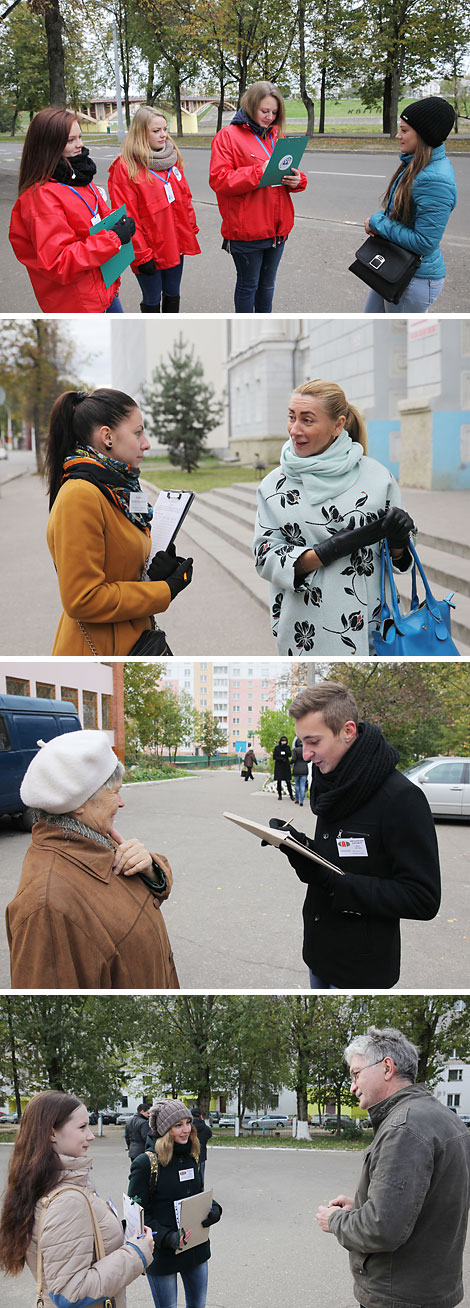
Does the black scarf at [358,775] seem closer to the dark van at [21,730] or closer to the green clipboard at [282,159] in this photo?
the dark van at [21,730]

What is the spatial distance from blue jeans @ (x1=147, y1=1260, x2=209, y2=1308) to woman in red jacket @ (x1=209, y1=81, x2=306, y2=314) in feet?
15.2

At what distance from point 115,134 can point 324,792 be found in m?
7.14

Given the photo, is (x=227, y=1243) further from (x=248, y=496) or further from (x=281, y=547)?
(x=248, y=496)

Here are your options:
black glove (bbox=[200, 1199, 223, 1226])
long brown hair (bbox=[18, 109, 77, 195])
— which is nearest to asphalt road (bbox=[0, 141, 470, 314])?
long brown hair (bbox=[18, 109, 77, 195])

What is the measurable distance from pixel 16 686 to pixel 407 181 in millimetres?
2697

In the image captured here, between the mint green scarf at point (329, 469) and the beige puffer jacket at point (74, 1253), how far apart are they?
195cm

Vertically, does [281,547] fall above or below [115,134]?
below

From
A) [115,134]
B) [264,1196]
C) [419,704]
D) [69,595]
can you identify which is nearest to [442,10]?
[115,134]

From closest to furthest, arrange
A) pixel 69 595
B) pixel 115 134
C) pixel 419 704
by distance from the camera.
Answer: pixel 69 595
pixel 419 704
pixel 115 134

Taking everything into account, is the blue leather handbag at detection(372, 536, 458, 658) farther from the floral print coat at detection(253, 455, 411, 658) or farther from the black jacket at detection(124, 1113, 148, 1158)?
the black jacket at detection(124, 1113, 148, 1158)

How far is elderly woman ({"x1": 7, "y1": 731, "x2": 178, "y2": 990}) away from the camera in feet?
7.06

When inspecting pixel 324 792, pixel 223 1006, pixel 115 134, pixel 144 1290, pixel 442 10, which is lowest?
pixel 144 1290

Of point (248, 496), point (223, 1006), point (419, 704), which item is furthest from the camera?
point (248, 496)

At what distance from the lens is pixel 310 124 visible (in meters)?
8.76
